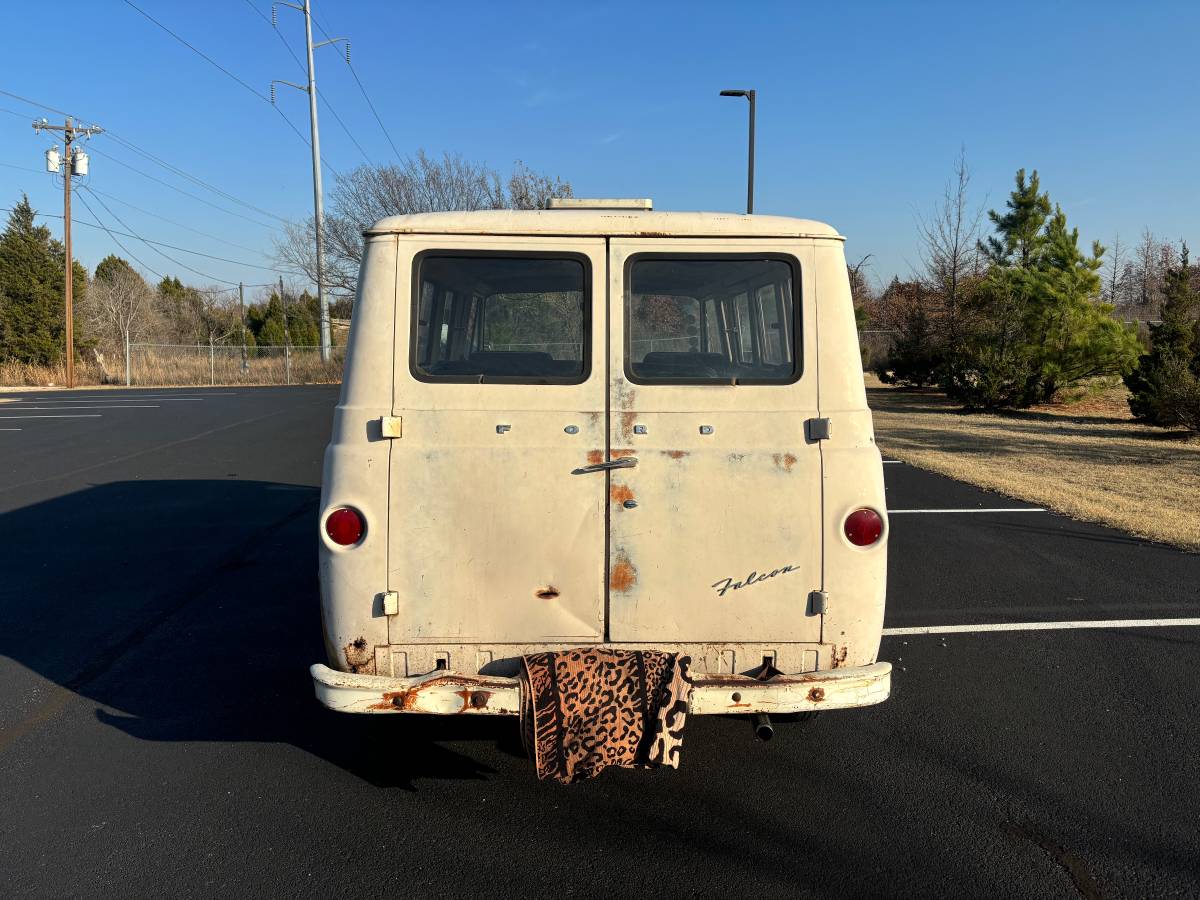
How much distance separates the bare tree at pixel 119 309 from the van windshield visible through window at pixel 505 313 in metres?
50.2

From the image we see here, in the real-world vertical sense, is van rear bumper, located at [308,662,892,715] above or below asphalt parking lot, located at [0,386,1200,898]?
above

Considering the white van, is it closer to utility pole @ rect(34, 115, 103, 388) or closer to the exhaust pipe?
the exhaust pipe

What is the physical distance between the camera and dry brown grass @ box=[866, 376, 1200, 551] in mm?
8867

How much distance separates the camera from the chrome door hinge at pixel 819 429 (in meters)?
3.37

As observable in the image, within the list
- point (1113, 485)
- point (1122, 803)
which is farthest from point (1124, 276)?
point (1122, 803)

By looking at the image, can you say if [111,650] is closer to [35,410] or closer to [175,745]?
[175,745]

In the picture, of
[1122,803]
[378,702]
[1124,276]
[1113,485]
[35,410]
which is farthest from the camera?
[1124,276]

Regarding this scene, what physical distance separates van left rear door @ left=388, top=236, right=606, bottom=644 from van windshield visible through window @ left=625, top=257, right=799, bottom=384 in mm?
181

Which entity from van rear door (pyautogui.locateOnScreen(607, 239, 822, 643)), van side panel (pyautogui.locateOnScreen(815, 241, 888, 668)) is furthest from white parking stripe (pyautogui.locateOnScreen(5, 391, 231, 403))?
van side panel (pyautogui.locateOnScreen(815, 241, 888, 668))

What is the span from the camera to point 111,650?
519cm

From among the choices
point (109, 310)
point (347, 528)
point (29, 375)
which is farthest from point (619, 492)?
point (109, 310)

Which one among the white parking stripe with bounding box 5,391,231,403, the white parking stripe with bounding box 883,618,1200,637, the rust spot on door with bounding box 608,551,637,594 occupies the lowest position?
the white parking stripe with bounding box 883,618,1200,637

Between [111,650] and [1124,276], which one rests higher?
[1124,276]

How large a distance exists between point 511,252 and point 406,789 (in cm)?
220
